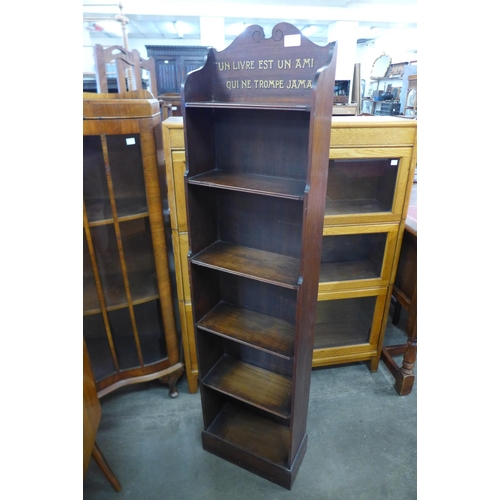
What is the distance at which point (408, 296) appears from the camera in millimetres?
1947

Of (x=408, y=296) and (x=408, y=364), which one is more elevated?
(x=408, y=296)

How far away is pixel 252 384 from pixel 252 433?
28 cm

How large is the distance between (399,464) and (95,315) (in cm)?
156

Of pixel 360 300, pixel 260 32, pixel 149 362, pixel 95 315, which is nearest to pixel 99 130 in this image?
pixel 260 32

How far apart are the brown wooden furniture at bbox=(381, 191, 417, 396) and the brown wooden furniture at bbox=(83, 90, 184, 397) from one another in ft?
4.03

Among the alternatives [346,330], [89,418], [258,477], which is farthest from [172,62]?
[258,477]

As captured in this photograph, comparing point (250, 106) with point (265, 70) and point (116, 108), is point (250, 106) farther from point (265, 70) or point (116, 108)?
point (116, 108)

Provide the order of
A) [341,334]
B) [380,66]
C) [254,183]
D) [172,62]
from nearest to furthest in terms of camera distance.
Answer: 1. [254,183]
2. [341,334]
3. [172,62]
4. [380,66]

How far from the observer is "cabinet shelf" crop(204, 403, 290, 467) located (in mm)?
1547

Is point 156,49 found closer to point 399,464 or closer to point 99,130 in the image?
point 99,130

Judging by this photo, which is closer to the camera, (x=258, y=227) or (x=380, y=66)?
(x=258, y=227)

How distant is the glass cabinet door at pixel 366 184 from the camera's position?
5.14ft

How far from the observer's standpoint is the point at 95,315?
1677 mm

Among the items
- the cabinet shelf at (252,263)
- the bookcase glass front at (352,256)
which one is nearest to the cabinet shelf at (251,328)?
the cabinet shelf at (252,263)
